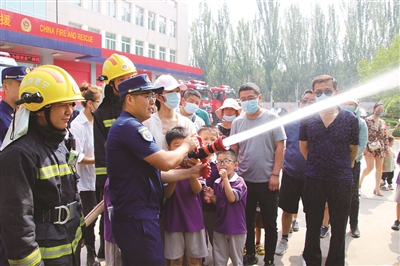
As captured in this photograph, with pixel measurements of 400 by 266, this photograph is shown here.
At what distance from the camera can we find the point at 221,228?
3264 millimetres

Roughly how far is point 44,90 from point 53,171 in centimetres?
47

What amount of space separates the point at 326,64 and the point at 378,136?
29821 millimetres

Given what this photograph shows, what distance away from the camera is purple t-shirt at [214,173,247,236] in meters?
3.24

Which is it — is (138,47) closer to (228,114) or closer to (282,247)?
(228,114)

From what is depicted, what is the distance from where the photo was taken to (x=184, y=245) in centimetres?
305

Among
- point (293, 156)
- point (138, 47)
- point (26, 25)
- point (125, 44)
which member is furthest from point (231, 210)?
point (138, 47)

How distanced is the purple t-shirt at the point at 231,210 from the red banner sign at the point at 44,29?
15116mm

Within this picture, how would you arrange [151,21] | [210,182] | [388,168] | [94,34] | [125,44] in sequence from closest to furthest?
[210,182] → [388,168] → [94,34] → [125,44] → [151,21]

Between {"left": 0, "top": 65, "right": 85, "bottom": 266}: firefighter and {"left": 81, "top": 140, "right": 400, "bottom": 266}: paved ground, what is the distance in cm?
206

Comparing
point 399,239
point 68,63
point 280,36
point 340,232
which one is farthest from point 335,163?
point 280,36

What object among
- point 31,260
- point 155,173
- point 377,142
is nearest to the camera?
point 31,260

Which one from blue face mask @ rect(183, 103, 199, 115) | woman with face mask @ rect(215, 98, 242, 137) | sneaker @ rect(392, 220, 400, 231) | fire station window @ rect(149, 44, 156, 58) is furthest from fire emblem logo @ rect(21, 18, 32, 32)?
fire station window @ rect(149, 44, 156, 58)

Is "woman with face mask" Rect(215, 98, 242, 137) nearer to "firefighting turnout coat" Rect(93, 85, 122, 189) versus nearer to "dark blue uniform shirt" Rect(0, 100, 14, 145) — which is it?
"firefighting turnout coat" Rect(93, 85, 122, 189)

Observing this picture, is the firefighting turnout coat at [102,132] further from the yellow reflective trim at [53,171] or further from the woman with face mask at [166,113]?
the yellow reflective trim at [53,171]
